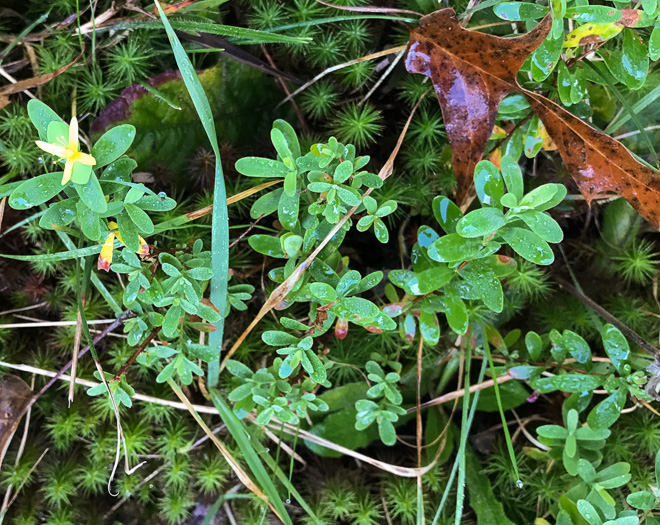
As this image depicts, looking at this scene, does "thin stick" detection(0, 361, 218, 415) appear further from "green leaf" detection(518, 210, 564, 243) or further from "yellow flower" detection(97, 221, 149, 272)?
"green leaf" detection(518, 210, 564, 243)

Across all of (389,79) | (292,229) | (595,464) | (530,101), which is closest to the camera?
(292,229)

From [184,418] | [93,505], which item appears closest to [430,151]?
[184,418]

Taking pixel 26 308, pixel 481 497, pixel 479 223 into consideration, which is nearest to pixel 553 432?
pixel 481 497

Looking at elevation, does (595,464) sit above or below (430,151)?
below

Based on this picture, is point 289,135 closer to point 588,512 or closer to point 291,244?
point 291,244

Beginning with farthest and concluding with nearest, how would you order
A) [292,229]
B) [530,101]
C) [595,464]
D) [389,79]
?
[389,79] < [595,464] < [530,101] < [292,229]

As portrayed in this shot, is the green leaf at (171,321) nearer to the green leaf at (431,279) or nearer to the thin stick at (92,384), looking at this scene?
the thin stick at (92,384)

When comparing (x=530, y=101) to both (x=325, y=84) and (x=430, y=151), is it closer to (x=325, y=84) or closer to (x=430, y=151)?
(x=430, y=151)
